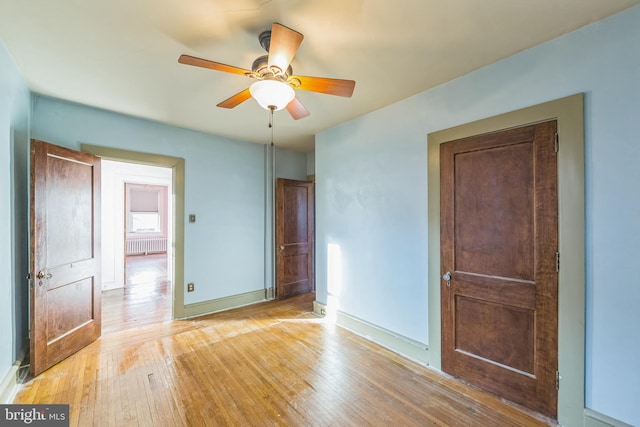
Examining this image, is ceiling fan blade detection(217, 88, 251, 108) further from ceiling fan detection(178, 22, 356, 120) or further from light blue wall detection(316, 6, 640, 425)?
light blue wall detection(316, 6, 640, 425)

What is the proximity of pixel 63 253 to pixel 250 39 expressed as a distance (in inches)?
107

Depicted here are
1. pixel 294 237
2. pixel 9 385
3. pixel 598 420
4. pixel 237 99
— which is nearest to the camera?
pixel 598 420

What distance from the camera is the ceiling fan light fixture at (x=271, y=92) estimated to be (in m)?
1.63

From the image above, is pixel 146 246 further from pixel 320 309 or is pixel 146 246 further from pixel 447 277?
pixel 447 277

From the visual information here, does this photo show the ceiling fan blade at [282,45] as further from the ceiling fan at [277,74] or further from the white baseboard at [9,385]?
the white baseboard at [9,385]

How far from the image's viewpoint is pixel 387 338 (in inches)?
112

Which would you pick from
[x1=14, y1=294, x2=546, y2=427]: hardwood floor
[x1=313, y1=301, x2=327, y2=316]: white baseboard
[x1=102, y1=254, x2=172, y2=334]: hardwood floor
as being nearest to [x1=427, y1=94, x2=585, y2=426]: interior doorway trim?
[x1=14, y1=294, x2=546, y2=427]: hardwood floor

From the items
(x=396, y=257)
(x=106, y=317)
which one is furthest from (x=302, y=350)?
(x=106, y=317)

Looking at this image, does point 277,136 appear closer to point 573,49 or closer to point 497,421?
point 573,49

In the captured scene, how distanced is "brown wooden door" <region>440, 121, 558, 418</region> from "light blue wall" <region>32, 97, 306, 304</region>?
9.89ft

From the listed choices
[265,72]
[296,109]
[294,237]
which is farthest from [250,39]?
[294,237]

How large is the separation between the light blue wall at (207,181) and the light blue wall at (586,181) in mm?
1712

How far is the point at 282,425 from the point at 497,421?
146 centimetres

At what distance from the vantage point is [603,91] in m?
1.64
